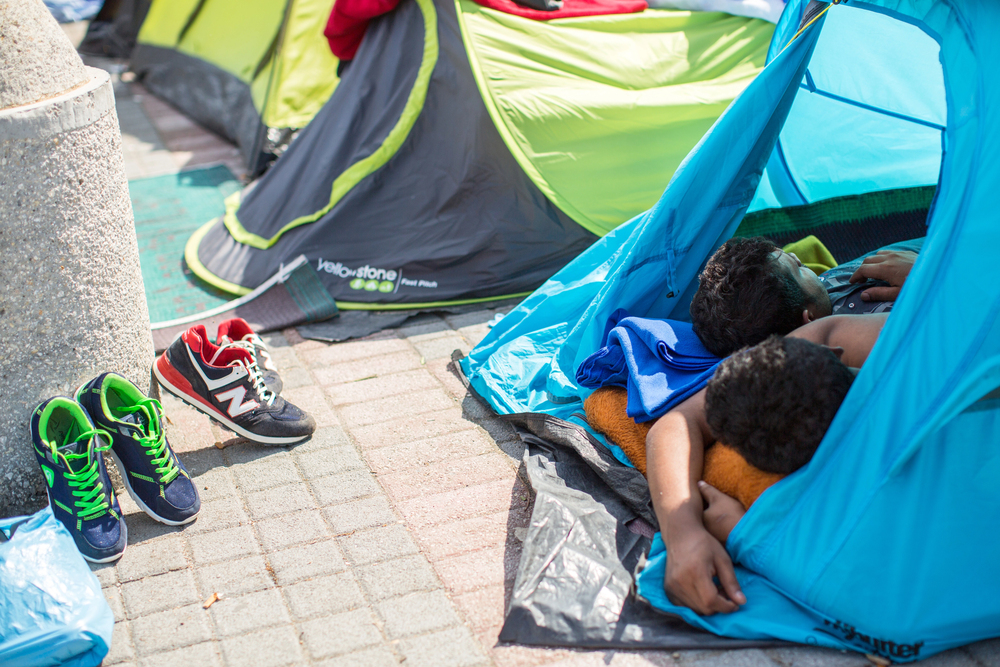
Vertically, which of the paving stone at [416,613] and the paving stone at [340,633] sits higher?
the paving stone at [416,613]

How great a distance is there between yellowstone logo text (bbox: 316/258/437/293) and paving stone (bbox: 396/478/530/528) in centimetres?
137

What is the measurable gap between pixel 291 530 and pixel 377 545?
0.26 m

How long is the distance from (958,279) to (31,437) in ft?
7.53

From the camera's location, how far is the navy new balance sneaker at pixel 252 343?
2682mm

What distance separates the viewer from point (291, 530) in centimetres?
226

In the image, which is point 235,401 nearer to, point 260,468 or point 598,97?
point 260,468

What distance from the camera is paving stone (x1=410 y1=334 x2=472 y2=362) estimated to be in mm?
3219

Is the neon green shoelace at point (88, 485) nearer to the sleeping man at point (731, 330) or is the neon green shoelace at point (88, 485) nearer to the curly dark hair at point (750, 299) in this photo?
the sleeping man at point (731, 330)

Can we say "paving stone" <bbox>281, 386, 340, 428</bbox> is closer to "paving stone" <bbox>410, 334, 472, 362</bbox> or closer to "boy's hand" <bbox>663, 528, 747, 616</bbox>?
"paving stone" <bbox>410, 334, 472, 362</bbox>

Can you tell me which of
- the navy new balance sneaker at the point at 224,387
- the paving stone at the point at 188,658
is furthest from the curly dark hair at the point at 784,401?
the navy new balance sneaker at the point at 224,387

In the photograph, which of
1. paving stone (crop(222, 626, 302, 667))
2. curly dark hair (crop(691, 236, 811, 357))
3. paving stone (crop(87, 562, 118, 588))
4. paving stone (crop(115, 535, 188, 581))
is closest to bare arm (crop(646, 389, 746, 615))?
curly dark hair (crop(691, 236, 811, 357))

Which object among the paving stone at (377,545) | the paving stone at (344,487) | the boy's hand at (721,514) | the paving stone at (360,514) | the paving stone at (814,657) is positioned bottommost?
the paving stone at (344,487)

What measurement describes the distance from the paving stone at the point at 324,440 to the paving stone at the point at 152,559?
0.50m

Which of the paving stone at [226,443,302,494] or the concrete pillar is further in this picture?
the paving stone at [226,443,302,494]
